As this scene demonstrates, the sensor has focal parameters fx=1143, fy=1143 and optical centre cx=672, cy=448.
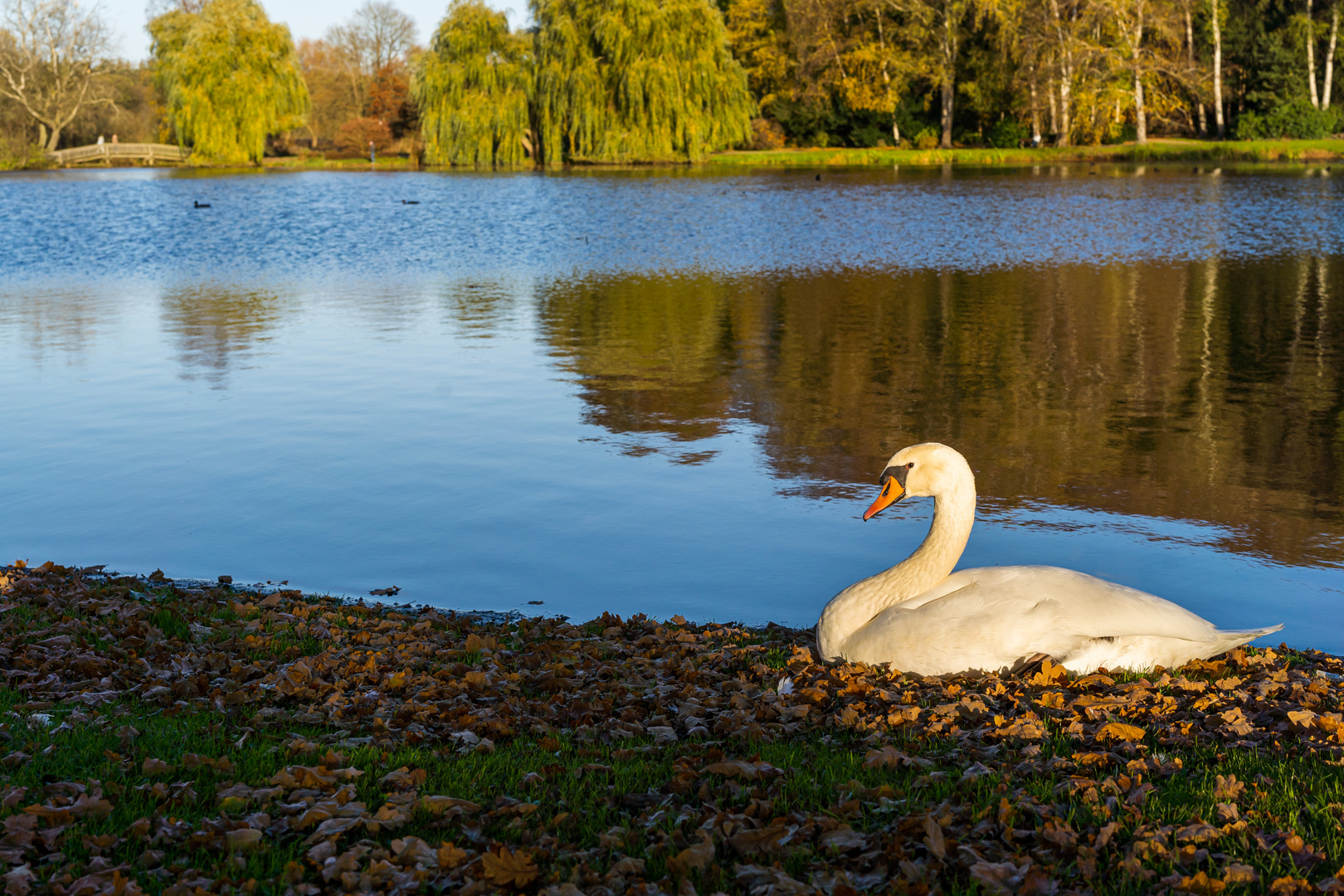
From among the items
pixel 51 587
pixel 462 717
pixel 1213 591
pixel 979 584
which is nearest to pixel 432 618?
pixel 462 717

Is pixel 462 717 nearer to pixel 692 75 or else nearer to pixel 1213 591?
pixel 1213 591

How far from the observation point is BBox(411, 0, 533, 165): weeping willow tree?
58781mm

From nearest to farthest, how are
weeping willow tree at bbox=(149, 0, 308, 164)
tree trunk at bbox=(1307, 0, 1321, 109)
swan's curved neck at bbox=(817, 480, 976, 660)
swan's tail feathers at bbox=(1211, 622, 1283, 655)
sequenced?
swan's tail feathers at bbox=(1211, 622, 1283, 655) → swan's curved neck at bbox=(817, 480, 976, 660) → weeping willow tree at bbox=(149, 0, 308, 164) → tree trunk at bbox=(1307, 0, 1321, 109)

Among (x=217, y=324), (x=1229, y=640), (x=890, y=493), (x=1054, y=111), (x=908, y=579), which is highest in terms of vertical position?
(x=1054, y=111)

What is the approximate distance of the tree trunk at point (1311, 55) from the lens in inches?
2677

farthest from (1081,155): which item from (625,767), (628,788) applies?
(628,788)

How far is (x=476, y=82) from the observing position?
59.7 metres

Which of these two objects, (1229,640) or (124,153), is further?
(124,153)

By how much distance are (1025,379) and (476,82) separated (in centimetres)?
5052

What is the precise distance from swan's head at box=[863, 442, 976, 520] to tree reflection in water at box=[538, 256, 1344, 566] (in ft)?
12.1

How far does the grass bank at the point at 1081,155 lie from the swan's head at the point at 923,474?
2494 inches

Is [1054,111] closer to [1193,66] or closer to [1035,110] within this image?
[1035,110]

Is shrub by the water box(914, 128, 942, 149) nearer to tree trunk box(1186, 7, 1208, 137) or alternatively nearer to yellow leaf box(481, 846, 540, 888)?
tree trunk box(1186, 7, 1208, 137)

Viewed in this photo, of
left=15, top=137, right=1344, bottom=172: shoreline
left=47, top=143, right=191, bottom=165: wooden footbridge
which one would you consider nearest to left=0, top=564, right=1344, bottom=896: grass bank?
left=15, top=137, right=1344, bottom=172: shoreline
